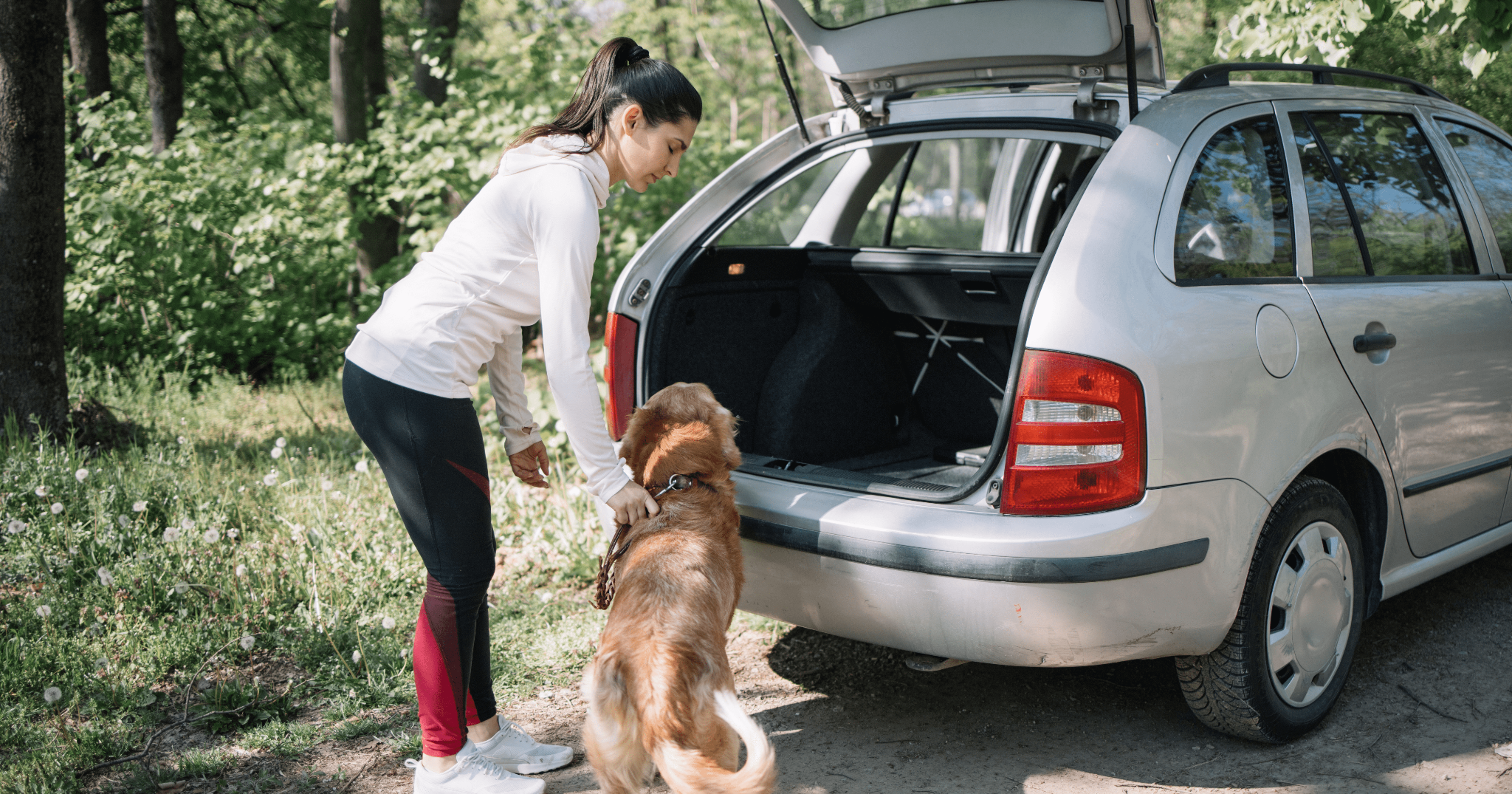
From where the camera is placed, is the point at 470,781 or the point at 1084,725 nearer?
the point at 470,781

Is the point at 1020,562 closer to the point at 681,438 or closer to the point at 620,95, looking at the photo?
the point at 681,438

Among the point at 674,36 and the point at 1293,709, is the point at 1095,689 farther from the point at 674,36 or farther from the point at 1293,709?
the point at 674,36

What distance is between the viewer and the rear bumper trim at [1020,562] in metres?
2.35

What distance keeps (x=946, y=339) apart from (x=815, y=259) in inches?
24.1

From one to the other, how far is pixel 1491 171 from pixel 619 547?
330 centimetres

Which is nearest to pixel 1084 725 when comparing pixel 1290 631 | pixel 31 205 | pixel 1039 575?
pixel 1290 631

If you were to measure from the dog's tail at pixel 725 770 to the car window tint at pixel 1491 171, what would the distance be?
3106 millimetres

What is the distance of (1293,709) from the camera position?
2.86m

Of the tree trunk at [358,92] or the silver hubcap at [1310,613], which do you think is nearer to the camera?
the silver hubcap at [1310,613]

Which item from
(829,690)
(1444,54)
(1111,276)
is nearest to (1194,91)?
(1111,276)

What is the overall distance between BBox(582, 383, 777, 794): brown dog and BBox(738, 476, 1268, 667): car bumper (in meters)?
0.29

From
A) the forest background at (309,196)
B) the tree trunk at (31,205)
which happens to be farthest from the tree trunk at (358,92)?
the tree trunk at (31,205)

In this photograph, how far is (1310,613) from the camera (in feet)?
9.26

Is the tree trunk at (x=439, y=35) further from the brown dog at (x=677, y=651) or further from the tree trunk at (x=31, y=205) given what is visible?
the brown dog at (x=677, y=651)
